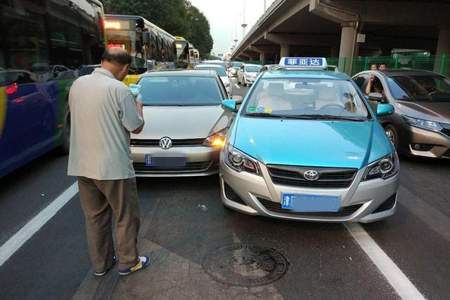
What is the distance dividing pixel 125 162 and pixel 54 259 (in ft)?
4.08

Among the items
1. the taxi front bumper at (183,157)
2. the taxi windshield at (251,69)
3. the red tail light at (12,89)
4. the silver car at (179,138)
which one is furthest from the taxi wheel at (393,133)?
the taxi windshield at (251,69)

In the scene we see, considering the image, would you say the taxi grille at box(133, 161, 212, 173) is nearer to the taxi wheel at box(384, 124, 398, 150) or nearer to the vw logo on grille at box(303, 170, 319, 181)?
the vw logo on grille at box(303, 170, 319, 181)

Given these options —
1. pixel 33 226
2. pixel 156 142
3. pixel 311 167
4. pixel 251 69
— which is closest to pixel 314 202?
pixel 311 167

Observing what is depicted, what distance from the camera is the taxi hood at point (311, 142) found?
3.73m

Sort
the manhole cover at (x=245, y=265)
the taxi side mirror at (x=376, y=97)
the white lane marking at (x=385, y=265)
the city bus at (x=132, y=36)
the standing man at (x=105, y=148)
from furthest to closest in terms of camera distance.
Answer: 1. the city bus at (x=132, y=36)
2. the taxi side mirror at (x=376, y=97)
3. the manhole cover at (x=245, y=265)
4. the white lane marking at (x=385, y=265)
5. the standing man at (x=105, y=148)

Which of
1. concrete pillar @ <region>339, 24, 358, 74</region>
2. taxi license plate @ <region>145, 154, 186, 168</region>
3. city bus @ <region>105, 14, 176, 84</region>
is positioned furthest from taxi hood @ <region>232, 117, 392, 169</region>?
concrete pillar @ <region>339, 24, 358, 74</region>

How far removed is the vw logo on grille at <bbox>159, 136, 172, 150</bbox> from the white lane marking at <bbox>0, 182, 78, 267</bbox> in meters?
1.29

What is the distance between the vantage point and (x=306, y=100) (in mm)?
5156

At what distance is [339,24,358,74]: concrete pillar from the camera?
23312mm

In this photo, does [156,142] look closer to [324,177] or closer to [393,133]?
[324,177]

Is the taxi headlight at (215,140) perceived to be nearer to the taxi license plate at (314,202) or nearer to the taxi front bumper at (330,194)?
the taxi front bumper at (330,194)

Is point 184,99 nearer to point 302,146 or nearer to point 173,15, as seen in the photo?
point 302,146

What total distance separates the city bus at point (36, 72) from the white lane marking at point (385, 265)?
4.03m

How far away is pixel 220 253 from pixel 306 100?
7.79ft
